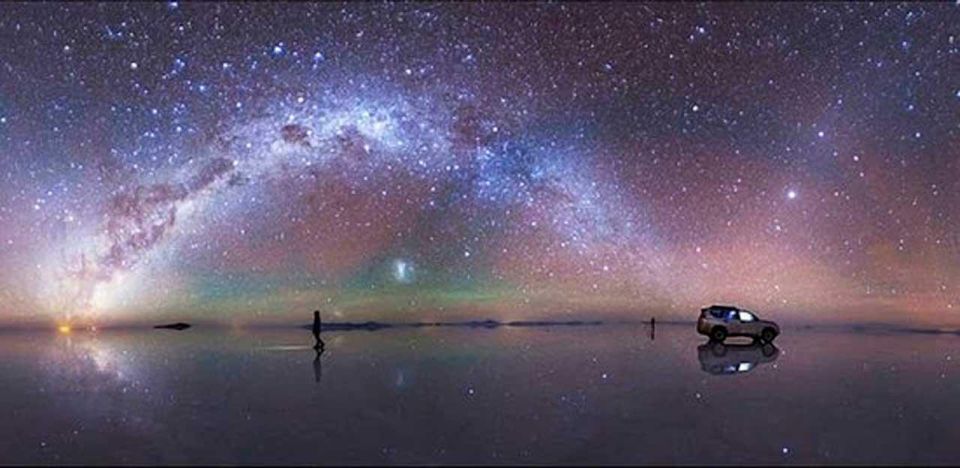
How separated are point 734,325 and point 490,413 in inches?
823

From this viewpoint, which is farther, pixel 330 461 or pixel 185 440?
pixel 185 440

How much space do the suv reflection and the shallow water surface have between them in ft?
0.75

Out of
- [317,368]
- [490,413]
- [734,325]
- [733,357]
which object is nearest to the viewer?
[490,413]

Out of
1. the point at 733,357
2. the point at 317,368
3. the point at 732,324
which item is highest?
the point at 732,324

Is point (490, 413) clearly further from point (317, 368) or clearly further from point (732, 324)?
point (732, 324)

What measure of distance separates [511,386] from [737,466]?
7796 mm

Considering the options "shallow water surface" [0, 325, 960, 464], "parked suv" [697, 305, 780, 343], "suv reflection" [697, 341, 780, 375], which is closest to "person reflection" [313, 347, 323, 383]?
"shallow water surface" [0, 325, 960, 464]

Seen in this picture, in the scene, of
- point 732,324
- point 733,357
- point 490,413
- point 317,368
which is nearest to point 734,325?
point 732,324

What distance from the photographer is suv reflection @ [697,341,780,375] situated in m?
19.1

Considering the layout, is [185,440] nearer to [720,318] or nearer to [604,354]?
[604,354]

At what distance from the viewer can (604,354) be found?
2550 cm

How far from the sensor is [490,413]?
11859 mm

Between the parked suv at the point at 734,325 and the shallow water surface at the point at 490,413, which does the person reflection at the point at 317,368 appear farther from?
the parked suv at the point at 734,325

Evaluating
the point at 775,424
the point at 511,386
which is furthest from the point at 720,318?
the point at 775,424
